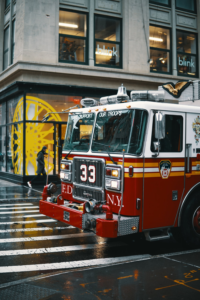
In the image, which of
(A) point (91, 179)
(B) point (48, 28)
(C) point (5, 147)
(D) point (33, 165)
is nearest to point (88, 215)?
(A) point (91, 179)

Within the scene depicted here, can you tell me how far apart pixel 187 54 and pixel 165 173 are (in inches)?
648

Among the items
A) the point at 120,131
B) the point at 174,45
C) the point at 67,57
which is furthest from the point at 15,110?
the point at 120,131

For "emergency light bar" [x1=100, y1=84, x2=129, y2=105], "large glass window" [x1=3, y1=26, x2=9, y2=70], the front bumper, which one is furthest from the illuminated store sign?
the front bumper

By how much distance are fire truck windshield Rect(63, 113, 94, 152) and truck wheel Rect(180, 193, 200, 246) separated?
2.32m

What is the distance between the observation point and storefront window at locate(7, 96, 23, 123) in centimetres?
1731

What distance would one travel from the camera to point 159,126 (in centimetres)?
586

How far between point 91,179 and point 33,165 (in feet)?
35.2

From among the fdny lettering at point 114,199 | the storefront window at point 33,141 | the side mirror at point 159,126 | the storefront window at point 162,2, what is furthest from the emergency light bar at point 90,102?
the storefront window at point 162,2

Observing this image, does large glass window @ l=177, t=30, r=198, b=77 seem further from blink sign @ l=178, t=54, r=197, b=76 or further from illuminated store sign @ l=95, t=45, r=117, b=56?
illuminated store sign @ l=95, t=45, r=117, b=56

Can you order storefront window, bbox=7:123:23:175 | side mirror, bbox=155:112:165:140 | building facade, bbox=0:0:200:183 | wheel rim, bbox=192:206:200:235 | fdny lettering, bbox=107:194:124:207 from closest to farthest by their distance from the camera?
side mirror, bbox=155:112:165:140
fdny lettering, bbox=107:194:124:207
wheel rim, bbox=192:206:200:235
building facade, bbox=0:0:200:183
storefront window, bbox=7:123:23:175

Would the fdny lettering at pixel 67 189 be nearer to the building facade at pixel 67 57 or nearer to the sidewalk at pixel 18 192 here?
the sidewalk at pixel 18 192

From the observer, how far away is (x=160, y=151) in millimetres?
6211

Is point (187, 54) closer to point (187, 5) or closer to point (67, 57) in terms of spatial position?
point (187, 5)

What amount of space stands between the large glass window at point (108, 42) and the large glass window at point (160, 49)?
2038mm
